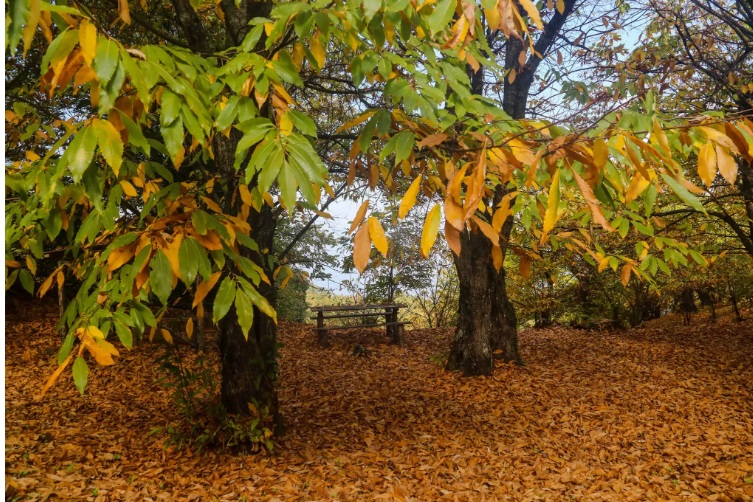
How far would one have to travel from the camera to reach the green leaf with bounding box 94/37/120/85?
3.91 ft

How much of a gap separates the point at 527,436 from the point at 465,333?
201cm

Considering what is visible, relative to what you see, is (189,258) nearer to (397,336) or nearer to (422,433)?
(422,433)

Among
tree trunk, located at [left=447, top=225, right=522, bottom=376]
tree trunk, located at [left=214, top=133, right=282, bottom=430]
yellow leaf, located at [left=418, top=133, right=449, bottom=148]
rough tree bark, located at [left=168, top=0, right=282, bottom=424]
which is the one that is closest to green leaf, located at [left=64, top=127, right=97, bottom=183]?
yellow leaf, located at [left=418, top=133, right=449, bottom=148]

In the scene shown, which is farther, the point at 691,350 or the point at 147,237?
the point at 691,350

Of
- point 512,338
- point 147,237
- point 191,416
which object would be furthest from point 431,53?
point 512,338

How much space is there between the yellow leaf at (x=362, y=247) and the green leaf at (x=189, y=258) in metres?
0.61

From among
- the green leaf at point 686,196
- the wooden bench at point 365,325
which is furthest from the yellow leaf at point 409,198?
the wooden bench at point 365,325

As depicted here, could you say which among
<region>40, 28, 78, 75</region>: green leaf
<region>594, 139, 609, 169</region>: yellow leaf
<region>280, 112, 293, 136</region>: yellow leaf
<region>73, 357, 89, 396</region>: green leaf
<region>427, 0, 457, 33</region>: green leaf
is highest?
<region>427, 0, 457, 33</region>: green leaf

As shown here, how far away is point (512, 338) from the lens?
660cm

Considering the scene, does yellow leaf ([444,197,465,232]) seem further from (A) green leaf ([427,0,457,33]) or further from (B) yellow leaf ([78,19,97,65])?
(B) yellow leaf ([78,19,97,65])

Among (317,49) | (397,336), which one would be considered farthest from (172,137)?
(397,336)

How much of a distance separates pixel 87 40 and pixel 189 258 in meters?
0.65

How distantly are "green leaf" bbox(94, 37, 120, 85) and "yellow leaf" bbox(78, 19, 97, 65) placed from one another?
17mm

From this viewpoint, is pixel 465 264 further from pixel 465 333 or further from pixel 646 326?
pixel 646 326
